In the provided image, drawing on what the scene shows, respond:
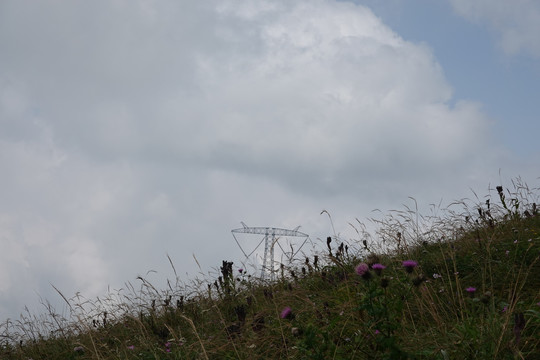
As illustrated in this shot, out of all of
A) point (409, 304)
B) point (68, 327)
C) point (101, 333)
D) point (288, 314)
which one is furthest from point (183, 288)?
point (288, 314)

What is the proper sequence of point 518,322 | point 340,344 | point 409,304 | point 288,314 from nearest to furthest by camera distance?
point 518,322 < point 288,314 < point 340,344 < point 409,304

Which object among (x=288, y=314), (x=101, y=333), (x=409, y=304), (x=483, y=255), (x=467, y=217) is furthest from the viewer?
(x=467, y=217)

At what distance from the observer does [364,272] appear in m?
2.97

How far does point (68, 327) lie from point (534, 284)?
630 cm

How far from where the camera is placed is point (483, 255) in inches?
215

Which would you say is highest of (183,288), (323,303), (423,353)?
(183,288)

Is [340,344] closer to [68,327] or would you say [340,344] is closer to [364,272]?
[364,272]

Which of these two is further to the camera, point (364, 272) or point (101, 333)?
point (101, 333)

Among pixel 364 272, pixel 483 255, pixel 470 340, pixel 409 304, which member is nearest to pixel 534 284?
pixel 483 255

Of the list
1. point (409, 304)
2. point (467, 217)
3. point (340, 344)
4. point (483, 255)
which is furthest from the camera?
point (467, 217)

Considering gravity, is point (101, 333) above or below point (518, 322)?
above

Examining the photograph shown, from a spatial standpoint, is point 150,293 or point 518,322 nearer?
point 518,322

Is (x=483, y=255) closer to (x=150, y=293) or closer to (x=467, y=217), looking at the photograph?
(x=467, y=217)

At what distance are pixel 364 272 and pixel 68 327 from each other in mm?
6153
